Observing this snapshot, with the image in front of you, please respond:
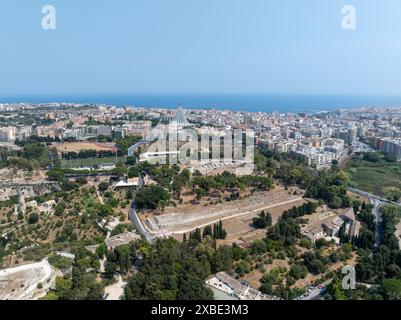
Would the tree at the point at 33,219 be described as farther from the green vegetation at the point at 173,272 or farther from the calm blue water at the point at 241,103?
the calm blue water at the point at 241,103

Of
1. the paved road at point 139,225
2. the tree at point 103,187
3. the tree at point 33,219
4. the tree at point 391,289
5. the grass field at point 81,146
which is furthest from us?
the grass field at point 81,146

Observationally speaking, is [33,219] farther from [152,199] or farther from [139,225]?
[152,199]

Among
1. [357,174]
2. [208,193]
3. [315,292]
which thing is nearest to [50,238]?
[208,193]

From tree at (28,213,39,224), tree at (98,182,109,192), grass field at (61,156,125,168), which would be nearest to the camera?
tree at (28,213,39,224)

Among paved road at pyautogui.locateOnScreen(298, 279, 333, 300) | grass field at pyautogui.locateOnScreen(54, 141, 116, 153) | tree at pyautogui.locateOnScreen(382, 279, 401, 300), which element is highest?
grass field at pyautogui.locateOnScreen(54, 141, 116, 153)

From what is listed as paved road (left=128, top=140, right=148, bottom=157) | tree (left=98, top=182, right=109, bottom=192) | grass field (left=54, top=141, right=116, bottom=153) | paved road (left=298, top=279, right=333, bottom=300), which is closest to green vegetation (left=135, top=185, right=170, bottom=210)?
tree (left=98, top=182, right=109, bottom=192)

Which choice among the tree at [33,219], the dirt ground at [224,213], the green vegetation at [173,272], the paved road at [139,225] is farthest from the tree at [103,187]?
the green vegetation at [173,272]

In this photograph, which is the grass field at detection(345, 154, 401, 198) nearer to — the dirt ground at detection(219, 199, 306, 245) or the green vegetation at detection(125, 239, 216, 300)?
the dirt ground at detection(219, 199, 306, 245)

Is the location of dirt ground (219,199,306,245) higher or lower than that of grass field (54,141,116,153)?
lower
